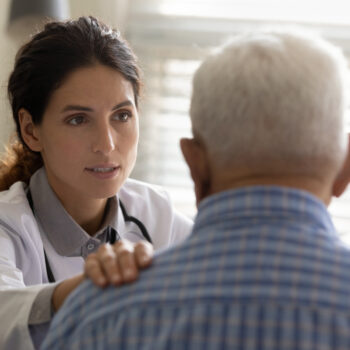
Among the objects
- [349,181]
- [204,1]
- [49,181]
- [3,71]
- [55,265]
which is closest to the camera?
[349,181]

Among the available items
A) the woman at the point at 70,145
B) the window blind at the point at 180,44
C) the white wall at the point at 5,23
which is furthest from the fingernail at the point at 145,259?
the window blind at the point at 180,44

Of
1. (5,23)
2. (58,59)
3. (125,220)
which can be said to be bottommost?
(125,220)

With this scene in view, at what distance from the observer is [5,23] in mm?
2889

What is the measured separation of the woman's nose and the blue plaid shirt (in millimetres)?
850

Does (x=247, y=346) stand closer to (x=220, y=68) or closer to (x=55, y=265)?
(x=220, y=68)

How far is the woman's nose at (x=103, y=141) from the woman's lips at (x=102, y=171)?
0.14 ft

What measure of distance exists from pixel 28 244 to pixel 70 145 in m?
0.27

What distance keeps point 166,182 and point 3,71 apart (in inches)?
34.7

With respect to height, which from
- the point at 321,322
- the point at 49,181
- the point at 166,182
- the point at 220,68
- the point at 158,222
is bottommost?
the point at 166,182

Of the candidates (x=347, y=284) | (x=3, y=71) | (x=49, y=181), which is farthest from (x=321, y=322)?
(x=3, y=71)

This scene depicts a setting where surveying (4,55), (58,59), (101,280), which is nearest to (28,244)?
(58,59)

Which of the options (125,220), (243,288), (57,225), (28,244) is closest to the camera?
(243,288)

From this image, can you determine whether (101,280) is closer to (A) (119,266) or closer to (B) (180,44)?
(A) (119,266)

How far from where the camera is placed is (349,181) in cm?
102
